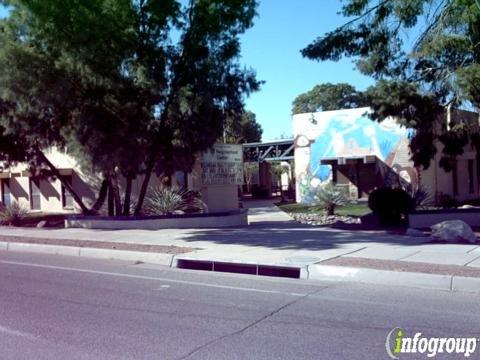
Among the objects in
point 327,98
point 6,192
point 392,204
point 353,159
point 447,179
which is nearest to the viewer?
point 392,204

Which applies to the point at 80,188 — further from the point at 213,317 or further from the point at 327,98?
the point at 327,98

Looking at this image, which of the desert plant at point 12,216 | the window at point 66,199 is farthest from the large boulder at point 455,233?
the window at point 66,199

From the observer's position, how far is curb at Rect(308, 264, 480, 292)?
860cm

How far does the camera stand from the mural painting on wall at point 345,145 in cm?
3077

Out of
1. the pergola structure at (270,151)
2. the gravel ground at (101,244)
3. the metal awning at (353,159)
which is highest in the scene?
the pergola structure at (270,151)

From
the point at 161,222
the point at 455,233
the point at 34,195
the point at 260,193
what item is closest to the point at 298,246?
the point at 455,233

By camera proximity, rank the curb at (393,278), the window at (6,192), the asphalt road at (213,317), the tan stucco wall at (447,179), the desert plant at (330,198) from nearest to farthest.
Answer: the asphalt road at (213,317), the curb at (393,278), the desert plant at (330,198), the tan stucco wall at (447,179), the window at (6,192)

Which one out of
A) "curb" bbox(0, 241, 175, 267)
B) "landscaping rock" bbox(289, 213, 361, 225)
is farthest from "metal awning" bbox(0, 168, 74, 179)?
"curb" bbox(0, 241, 175, 267)

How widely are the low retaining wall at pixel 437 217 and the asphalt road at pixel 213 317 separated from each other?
8.63 m

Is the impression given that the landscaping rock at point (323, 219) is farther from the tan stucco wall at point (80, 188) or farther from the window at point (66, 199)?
the window at point (66, 199)

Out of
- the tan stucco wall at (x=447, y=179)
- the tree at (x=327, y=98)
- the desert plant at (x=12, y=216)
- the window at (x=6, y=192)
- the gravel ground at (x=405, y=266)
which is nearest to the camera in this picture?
the gravel ground at (x=405, y=266)

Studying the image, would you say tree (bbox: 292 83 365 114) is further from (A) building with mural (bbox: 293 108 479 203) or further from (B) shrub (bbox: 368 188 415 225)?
(B) shrub (bbox: 368 188 415 225)

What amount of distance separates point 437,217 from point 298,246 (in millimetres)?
6223

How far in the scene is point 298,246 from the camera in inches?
514
